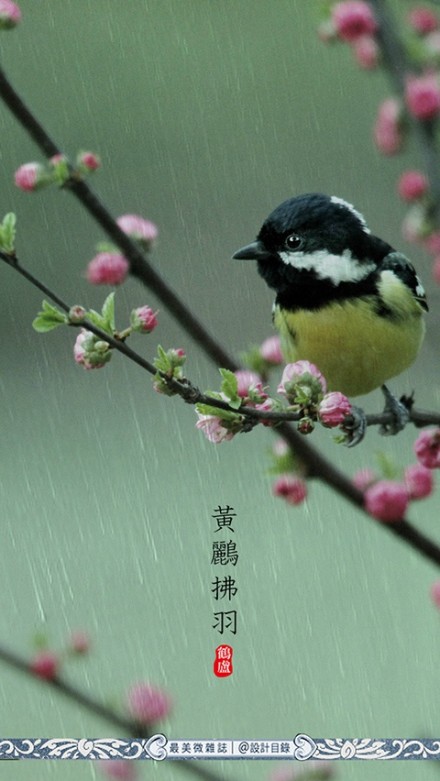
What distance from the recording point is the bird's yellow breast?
0.96 meters

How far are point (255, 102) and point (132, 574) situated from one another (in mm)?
580

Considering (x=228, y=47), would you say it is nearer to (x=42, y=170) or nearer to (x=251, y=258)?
(x=251, y=258)

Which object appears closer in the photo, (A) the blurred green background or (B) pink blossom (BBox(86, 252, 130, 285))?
(B) pink blossom (BBox(86, 252, 130, 285))

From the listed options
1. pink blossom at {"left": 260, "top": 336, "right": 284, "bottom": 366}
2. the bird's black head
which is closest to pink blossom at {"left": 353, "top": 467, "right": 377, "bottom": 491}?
pink blossom at {"left": 260, "top": 336, "right": 284, "bottom": 366}

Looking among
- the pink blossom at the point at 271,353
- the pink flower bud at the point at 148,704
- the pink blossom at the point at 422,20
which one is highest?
the pink blossom at the point at 422,20

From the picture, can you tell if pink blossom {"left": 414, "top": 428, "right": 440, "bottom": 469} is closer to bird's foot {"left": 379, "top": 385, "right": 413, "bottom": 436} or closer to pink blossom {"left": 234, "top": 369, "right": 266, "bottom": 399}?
bird's foot {"left": 379, "top": 385, "right": 413, "bottom": 436}

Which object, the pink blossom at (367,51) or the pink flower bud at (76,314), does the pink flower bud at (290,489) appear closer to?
the pink flower bud at (76,314)

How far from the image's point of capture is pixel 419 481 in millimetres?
818

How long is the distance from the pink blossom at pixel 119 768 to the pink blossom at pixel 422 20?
787mm

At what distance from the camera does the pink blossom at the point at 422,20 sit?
0.90 m

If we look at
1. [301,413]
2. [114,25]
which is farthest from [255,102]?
[301,413]

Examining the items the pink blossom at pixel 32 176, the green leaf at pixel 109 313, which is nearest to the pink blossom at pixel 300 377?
the green leaf at pixel 109 313

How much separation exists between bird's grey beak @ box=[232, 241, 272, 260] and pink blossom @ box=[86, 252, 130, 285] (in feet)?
0.69

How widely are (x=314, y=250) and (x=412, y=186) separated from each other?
14cm
